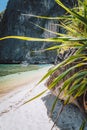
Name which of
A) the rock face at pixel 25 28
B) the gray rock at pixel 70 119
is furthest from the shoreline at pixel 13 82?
the rock face at pixel 25 28

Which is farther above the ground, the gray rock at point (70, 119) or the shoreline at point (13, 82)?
the gray rock at point (70, 119)

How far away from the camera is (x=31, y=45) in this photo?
68875mm

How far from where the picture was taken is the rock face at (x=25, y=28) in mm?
68125

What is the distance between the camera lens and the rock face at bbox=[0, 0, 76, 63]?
68.1 m

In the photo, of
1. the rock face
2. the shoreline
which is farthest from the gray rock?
the rock face

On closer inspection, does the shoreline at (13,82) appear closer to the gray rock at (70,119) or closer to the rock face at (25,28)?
the gray rock at (70,119)

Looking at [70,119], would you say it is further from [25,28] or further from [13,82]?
[25,28]

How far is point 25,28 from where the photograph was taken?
71188 mm

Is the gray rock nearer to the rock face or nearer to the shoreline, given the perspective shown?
the shoreline

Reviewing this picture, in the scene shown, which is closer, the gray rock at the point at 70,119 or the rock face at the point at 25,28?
the gray rock at the point at 70,119

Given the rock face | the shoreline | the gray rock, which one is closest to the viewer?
the gray rock

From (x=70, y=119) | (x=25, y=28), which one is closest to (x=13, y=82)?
(x=70, y=119)

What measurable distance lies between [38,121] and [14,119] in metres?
0.65

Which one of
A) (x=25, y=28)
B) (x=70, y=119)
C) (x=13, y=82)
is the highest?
(x=70, y=119)
